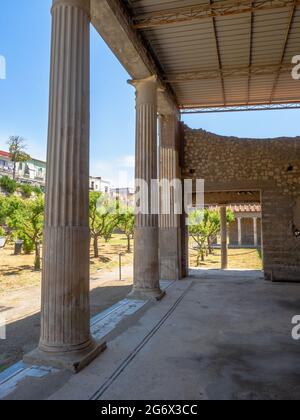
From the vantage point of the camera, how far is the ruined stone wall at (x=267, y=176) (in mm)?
11547

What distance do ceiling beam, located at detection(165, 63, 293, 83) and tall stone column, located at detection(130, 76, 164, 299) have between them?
6.40 feet

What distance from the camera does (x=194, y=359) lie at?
4422mm

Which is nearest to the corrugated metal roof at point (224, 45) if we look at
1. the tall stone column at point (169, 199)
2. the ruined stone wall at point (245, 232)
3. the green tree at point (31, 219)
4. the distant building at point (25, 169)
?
the tall stone column at point (169, 199)

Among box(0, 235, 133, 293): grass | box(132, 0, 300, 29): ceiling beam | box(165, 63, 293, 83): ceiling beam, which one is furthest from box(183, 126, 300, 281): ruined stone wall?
box(0, 235, 133, 293): grass

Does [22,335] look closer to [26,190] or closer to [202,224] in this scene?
[202,224]

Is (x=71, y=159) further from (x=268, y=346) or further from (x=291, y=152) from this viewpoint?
(x=291, y=152)

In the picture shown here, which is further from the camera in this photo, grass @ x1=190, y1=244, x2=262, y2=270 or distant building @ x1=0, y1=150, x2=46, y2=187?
distant building @ x1=0, y1=150, x2=46, y2=187

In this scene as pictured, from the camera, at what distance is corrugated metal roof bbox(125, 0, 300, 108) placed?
728cm

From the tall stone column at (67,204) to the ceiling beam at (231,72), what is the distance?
6.38m

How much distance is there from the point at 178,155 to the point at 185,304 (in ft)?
21.7

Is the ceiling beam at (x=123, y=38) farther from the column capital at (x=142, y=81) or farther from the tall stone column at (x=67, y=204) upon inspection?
the tall stone column at (x=67, y=204)

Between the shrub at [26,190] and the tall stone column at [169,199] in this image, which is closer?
the tall stone column at [169,199]

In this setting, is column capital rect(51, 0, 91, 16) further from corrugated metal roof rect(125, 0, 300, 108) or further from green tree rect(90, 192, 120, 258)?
green tree rect(90, 192, 120, 258)
